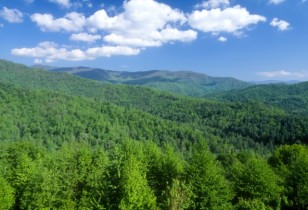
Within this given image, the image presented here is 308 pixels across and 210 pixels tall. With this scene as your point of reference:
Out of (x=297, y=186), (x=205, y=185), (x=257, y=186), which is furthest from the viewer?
(x=297, y=186)

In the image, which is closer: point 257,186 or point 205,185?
point 205,185

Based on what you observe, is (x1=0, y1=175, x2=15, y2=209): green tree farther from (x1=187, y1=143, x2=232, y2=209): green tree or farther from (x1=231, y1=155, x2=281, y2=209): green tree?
(x1=231, y1=155, x2=281, y2=209): green tree

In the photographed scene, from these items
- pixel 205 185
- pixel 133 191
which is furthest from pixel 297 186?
pixel 133 191

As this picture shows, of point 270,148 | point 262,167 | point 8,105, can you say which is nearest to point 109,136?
point 8,105

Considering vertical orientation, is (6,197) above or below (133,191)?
below

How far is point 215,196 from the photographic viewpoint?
118 ft

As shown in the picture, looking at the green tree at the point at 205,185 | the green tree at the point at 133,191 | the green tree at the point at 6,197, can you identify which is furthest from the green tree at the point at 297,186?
the green tree at the point at 6,197

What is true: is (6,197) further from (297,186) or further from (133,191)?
(297,186)

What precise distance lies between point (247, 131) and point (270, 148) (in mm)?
38243

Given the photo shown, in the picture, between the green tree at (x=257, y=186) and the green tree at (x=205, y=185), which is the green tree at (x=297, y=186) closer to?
the green tree at (x=257, y=186)

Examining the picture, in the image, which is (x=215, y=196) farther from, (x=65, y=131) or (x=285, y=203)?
(x=65, y=131)

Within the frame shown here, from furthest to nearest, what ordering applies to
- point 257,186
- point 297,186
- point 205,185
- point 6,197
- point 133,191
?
point 297,186
point 257,186
point 6,197
point 205,185
point 133,191

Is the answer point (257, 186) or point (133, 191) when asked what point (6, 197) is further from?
point (257, 186)

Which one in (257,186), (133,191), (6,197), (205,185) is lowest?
(6,197)
